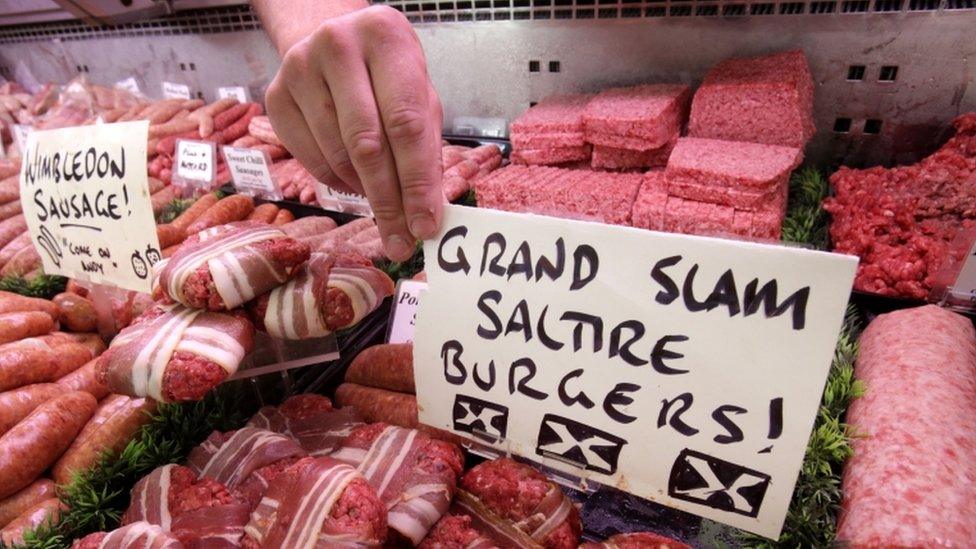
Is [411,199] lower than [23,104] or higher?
higher

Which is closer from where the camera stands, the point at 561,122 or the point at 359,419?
the point at 359,419

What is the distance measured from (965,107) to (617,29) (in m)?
1.50

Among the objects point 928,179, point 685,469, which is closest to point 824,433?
point 685,469

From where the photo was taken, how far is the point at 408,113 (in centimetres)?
110

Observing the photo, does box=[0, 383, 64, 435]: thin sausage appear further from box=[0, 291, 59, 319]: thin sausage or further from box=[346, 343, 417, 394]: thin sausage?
box=[346, 343, 417, 394]: thin sausage

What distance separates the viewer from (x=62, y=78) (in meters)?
5.14

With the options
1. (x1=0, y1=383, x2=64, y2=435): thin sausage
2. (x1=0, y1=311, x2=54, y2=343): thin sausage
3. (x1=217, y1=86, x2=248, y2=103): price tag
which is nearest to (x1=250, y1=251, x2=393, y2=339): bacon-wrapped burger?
(x1=0, y1=383, x2=64, y2=435): thin sausage

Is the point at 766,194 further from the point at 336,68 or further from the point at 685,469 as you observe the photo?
the point at 336,68

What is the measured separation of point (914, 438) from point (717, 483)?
61 cm

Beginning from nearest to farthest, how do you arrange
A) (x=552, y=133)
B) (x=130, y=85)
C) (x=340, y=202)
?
(x=552, y=133) < (x=340, y=202) < (x=130, y=85)

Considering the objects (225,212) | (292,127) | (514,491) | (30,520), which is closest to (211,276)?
(292,127)

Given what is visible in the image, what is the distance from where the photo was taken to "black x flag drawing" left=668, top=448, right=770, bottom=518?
1.12 meters

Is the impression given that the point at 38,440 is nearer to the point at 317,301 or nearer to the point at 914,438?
the point at 317,301

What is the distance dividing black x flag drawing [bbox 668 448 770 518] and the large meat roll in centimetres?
32
